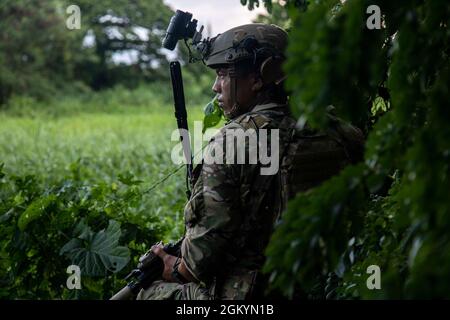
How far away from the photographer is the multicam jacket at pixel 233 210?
Answer: 2.75 meters

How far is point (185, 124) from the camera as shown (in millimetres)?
3391

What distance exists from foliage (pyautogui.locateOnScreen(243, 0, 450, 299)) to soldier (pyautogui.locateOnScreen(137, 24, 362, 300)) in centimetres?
72

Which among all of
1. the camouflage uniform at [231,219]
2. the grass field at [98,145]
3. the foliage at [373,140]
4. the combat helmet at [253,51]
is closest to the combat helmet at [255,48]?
the combat helmet at [253,51]

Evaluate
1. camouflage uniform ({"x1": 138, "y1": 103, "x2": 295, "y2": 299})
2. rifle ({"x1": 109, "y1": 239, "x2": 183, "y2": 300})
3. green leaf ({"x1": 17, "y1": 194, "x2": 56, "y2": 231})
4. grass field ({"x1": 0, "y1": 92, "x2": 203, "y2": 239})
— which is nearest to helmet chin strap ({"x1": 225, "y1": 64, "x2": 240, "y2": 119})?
camouflage uniform ({"x1": 138, "y1": 103, "x2": 295, "y2": 299})

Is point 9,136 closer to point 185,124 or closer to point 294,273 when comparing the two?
point 185,124

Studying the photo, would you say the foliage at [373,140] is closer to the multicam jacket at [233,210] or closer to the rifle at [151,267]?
the multicam jacket at [233,210]

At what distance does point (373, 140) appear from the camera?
71.4 inches

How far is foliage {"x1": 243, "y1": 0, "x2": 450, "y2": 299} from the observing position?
1560 millimetres

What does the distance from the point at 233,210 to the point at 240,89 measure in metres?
0.52

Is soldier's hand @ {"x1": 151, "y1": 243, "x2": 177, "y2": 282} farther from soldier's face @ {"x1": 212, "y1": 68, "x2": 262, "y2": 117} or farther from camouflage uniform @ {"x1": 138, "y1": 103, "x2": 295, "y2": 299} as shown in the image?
soldier's face @ {"x1": 212, "y1": 68, "x2": 262, "y2": 117}

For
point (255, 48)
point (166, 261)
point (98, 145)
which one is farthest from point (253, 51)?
point (98, 145)

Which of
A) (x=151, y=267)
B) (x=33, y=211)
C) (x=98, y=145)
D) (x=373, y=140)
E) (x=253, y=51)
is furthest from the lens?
(x=98, y=145)

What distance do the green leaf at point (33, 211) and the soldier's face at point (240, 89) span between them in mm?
1464

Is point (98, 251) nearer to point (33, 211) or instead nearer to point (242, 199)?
point (33, 211)
